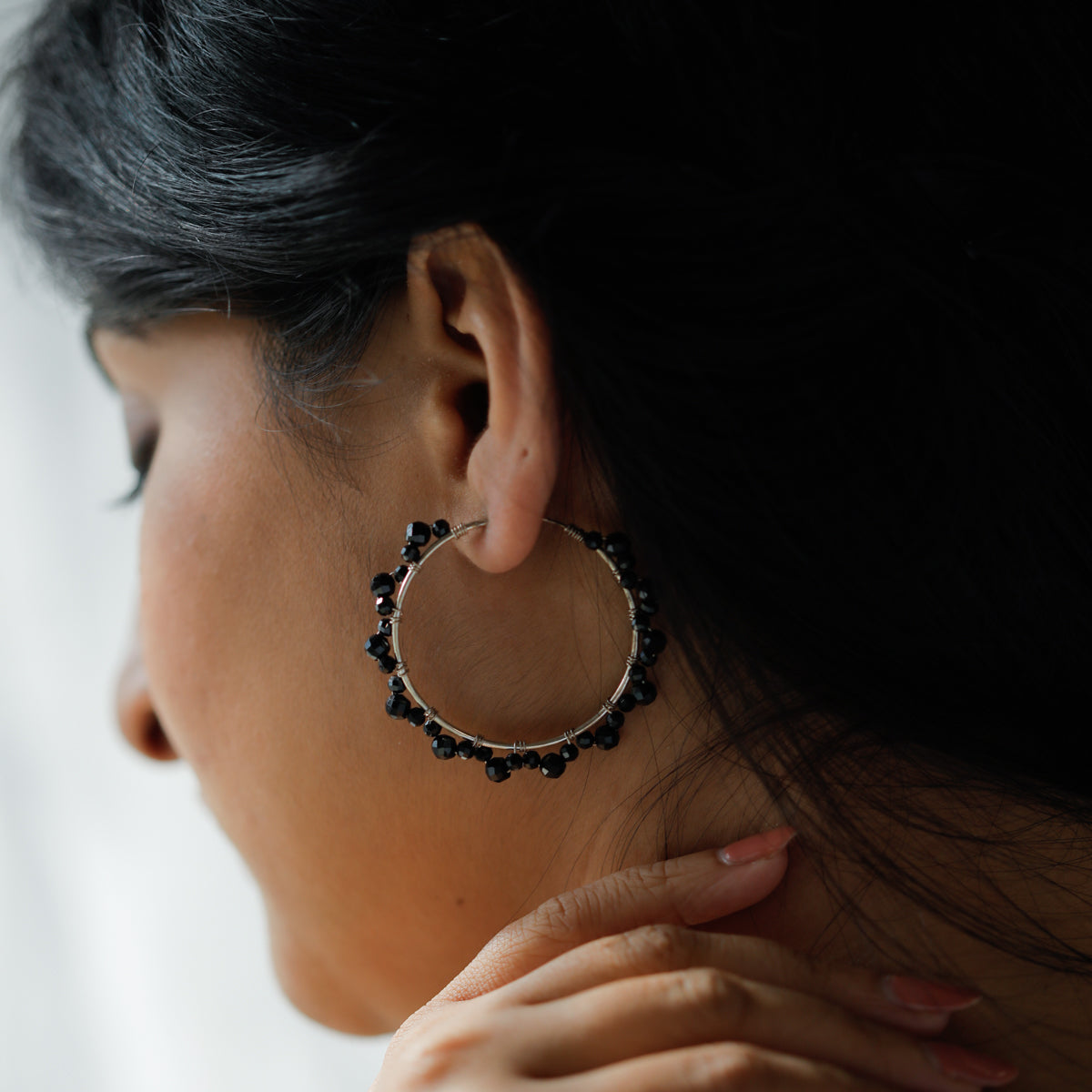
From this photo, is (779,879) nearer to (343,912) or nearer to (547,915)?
(547,915)

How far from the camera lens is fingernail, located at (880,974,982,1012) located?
61 cm

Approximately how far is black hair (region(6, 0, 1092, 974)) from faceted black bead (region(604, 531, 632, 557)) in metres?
0.01

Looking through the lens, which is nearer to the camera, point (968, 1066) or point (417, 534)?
point (968, 1066)

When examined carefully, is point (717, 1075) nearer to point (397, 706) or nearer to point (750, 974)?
point (750, 974)

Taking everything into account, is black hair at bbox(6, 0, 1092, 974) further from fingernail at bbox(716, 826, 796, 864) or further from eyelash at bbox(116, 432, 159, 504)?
eyelash at bbox(116, 432, 159, 504)

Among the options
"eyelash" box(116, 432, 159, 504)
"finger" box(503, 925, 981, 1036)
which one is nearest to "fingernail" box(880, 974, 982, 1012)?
"finger" box(503, 925, 981, 1036)

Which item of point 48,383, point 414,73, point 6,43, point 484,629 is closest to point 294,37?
point 414,73

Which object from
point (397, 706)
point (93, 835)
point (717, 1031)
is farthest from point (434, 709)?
point (93, 835)

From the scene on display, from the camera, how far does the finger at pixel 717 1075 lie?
0.55 m

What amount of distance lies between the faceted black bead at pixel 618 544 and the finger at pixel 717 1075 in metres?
0.29

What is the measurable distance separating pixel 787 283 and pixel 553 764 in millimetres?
340

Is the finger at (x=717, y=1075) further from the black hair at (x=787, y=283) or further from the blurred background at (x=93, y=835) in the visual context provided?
the blurred background at (x=93, y=835)

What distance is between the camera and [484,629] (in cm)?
72

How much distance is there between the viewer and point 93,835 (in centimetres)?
168
